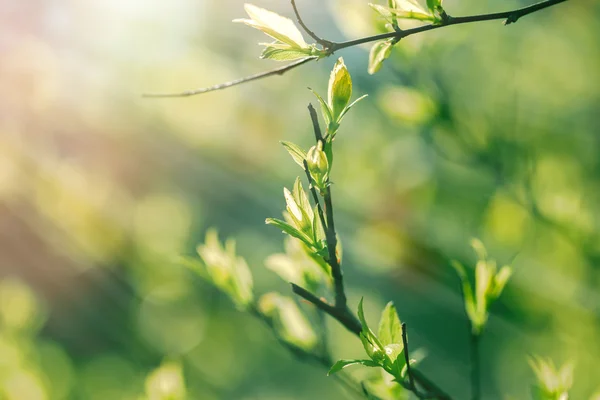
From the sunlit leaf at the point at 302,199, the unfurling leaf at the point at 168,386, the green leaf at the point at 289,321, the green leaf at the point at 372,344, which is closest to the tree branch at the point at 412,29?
Result: the sunlit leaf at the point at 302,199

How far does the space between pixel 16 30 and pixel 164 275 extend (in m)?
1.68

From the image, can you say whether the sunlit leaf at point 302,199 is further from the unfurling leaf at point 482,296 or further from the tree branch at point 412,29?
the unfurling leaf at point 482,296

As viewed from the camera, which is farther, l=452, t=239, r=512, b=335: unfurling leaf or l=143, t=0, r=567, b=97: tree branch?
l=452, t=239, r=512, b=335: unfurling leaf

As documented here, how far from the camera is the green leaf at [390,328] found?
0.50 meters

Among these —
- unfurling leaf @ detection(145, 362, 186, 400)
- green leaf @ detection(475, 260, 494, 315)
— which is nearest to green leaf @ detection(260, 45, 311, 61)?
green leaf @ detection(475, 260, 494, 315)

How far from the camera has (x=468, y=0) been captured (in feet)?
4.58

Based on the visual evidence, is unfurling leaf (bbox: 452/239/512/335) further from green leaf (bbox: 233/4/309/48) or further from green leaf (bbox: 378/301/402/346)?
green leaf (bbox: 233/4/309/48)

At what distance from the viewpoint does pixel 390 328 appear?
50cm

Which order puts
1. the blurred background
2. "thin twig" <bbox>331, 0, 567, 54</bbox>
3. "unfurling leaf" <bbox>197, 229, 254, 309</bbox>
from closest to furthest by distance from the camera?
"thin twig" <bbox>331, 0, 567, 54</bbox> < "unfurling leaf" <bbox>197, 229, 254, 309</bbox> < the blurred background

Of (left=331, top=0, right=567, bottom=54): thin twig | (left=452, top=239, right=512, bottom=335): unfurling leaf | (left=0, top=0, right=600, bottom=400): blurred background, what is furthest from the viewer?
(left=0, top=0, right=600, bottom=400): blurred background

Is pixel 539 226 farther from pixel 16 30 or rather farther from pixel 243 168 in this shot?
pixel 16 30

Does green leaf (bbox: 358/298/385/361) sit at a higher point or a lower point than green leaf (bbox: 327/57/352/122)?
lower

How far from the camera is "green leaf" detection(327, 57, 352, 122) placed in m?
0.45

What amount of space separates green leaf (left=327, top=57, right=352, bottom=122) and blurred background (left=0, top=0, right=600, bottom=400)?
1.69 ft
